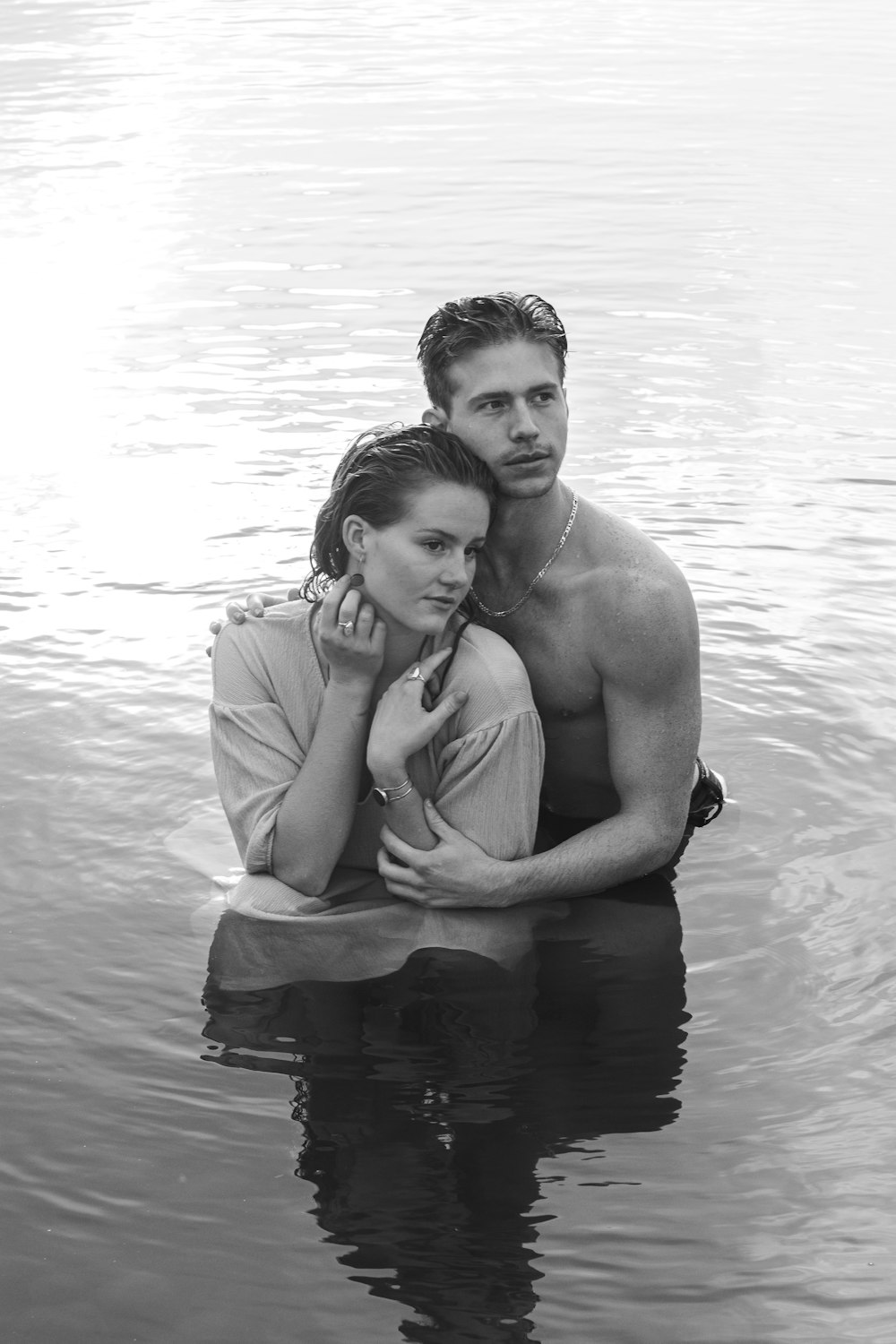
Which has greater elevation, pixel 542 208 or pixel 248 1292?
pixel 542 208

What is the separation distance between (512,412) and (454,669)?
65cm

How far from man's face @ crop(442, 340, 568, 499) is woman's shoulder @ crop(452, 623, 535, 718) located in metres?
0.39

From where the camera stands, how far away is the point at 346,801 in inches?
161

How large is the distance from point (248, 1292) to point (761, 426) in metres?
6.38

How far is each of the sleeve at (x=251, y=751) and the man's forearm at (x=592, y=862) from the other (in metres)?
0.61

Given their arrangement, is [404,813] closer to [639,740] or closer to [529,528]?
[639,740]

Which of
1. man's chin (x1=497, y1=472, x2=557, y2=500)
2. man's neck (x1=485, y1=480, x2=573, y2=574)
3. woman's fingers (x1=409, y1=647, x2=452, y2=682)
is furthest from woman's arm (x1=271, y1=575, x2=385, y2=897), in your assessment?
man's neck (x1=485, y1=480, x2=573, y2=574)

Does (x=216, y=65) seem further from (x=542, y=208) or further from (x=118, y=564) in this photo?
(x=118, y=564)

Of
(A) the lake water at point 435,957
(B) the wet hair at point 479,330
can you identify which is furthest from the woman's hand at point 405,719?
(B) the wet hair at point 479,330

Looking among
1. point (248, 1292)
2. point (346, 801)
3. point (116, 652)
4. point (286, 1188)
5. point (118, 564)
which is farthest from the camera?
point (118, 564)

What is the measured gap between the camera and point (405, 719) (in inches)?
159

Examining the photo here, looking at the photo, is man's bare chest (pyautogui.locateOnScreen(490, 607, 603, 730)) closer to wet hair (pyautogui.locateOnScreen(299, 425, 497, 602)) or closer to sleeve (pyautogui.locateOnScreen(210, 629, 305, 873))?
wet hair (pyautogui.locateOnScreen(299, 425, 497, 602))

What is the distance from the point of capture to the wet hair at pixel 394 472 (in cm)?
395

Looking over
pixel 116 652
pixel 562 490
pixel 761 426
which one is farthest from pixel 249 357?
pixel 562 490
